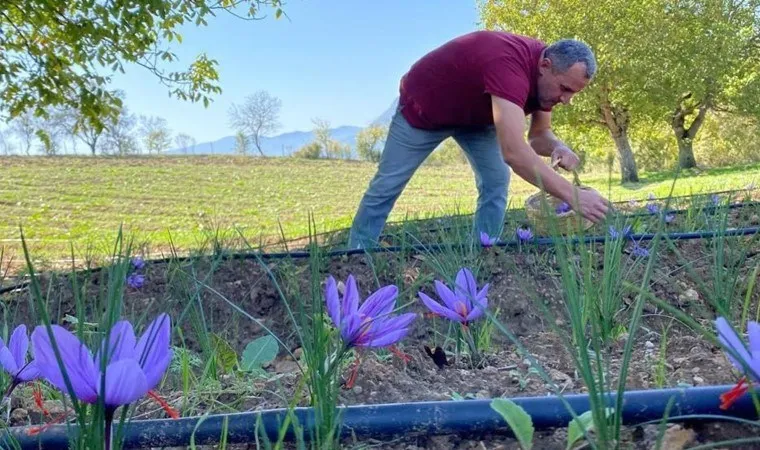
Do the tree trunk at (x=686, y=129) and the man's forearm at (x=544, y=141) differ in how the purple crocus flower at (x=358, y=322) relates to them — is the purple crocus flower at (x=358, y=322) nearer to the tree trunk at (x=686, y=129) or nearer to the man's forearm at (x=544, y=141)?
the man's forearm at (x=544, y=141)

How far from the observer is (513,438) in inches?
24.8

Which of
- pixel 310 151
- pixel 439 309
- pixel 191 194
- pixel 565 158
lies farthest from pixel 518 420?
pixel 310 151

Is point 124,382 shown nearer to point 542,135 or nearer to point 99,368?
point 99,368

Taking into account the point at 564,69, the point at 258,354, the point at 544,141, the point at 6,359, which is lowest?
the point at 258,354

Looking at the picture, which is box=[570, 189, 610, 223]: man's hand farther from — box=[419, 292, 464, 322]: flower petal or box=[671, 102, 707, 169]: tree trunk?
box=[671, 102, 707, 169]: tree trunk

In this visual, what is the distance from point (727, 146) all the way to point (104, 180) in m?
24.5

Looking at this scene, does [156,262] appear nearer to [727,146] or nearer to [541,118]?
[541,118]

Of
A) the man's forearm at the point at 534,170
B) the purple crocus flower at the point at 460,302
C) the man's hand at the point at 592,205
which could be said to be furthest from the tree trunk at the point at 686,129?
the purple crocus flower at the point at 460,302

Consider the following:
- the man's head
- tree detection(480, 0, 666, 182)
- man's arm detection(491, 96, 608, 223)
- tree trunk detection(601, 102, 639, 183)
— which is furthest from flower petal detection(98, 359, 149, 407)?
tree trunk detection(601, 102, 639, 183)

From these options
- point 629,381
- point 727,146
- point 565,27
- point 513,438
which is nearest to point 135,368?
point 513,438

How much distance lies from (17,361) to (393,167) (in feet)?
8.73

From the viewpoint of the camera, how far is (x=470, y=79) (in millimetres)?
2766

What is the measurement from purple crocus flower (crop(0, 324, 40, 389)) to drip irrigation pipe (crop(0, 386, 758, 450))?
60 mm

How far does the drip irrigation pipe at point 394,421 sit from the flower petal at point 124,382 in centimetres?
19
